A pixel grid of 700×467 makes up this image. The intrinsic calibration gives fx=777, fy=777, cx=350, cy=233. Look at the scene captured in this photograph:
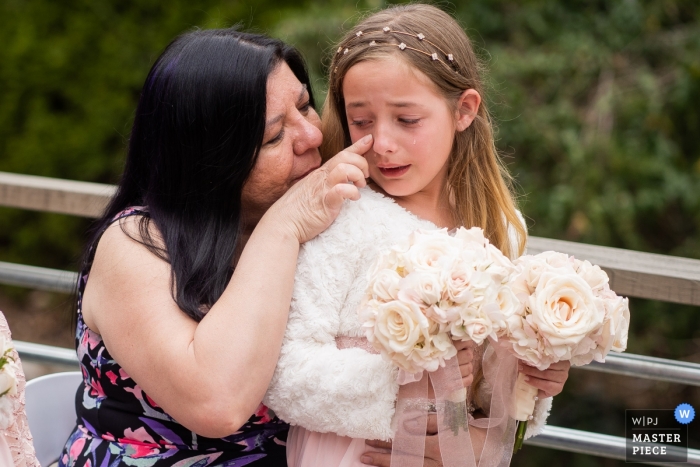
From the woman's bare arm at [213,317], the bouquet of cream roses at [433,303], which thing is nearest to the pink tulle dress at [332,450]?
the woman's bare arm at [213,317]

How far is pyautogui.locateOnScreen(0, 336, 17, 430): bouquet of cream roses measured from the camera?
163 cm

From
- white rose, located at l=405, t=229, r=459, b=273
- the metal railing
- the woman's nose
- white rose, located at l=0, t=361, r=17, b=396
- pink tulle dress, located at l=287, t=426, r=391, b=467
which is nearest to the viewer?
white rose, located at l=0, t=361, r=17, b=396

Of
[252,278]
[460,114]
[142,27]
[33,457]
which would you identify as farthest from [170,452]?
[142,27]

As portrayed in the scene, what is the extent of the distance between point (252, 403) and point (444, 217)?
0.85 m

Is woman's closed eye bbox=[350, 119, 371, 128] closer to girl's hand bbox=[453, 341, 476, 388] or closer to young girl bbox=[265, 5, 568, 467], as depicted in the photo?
young girl bbox=[265, 5, 568, 467]

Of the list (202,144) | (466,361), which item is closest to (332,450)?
(466,361)

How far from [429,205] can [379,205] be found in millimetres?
243

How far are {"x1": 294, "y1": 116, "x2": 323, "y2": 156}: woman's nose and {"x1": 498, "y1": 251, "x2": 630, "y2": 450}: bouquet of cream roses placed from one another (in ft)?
2.31

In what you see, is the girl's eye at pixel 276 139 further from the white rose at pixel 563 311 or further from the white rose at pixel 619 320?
the white rose at pixel 619 320

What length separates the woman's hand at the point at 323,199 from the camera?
2.03 m
